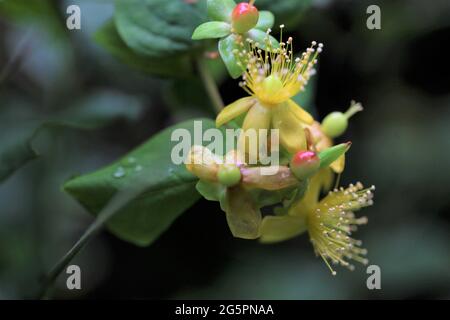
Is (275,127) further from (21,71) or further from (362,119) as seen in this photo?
(21,71)

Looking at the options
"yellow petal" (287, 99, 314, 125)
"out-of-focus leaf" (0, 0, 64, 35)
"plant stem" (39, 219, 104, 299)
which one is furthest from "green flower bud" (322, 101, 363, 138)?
"out-of-focus leaf" (0, 0, 64, 35)

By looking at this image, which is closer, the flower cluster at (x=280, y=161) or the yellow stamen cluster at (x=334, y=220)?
the flower cluster at (x=280, y=161)

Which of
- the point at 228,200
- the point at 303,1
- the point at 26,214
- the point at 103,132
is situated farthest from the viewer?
the point at 103,132

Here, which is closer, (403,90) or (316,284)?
(316,284)

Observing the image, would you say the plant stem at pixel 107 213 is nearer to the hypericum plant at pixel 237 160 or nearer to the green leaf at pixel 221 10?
the hypericum plant at pixel 237 160

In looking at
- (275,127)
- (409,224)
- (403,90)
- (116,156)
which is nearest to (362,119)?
(403,90)

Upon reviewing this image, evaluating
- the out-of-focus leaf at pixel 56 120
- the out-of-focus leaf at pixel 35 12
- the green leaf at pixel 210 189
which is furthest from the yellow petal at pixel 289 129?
the out-of-focus leaf at pixel 35 12

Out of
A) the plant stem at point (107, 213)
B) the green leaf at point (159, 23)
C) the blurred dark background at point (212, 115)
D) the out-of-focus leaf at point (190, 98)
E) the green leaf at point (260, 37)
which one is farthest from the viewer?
the blurred dark background at point (212, 115)
